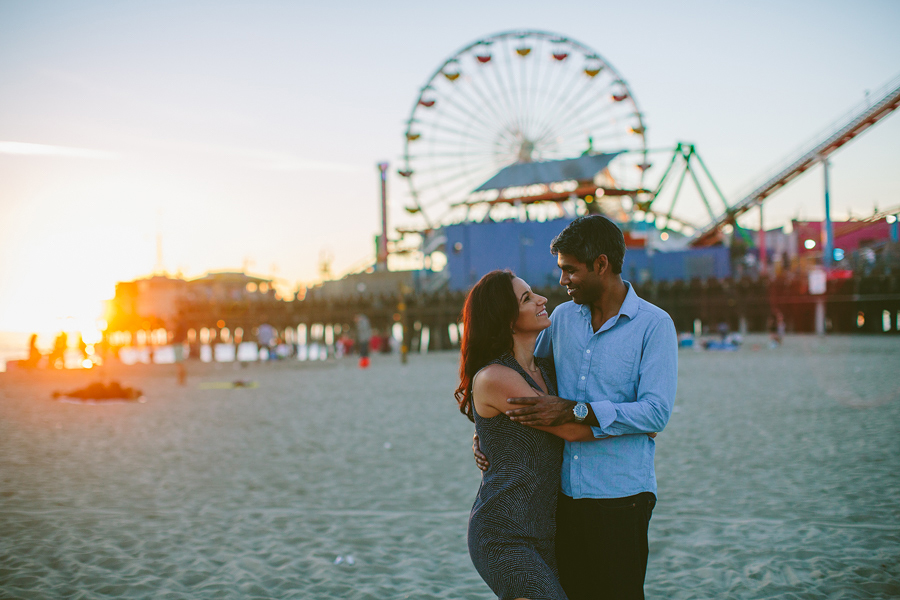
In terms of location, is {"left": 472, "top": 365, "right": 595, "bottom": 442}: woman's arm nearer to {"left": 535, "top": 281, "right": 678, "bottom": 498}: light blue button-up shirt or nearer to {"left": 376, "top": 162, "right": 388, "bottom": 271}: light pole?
Answer: {"left": 535, "top": 281, "right": 678, "bottom": 498}: light blue button-up shirt

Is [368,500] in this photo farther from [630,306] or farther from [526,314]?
[630,306]

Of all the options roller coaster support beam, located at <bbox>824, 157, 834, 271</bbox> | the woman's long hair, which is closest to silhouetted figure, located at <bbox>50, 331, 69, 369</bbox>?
the woman's long hair

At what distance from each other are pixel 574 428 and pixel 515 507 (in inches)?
12.3

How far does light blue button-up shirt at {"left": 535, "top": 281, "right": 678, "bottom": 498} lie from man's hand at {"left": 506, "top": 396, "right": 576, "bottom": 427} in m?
0.09

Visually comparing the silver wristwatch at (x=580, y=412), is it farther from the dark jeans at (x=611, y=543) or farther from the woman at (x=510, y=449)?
the dark jeans at (x=611, y=543)

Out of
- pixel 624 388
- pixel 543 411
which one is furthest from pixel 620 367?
pixel 543 411

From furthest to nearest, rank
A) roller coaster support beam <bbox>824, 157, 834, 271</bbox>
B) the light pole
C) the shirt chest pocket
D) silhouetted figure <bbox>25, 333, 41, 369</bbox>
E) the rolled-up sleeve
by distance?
the light pole, roller coaster support beam <bbox>824, 157, 834, 271</bbox>, silhouetted figure <bbox>25, 333, 41, 369</bbox>, the shirt chest pocket, the rolled-up sleeve

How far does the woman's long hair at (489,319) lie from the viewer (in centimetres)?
224

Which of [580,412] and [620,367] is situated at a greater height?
[620,367]

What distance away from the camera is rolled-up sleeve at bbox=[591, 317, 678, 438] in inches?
81.7

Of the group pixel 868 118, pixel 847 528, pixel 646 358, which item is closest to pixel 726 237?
pixel 868 118

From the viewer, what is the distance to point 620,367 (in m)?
2.19

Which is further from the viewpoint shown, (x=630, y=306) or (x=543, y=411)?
(x=630, y=306)

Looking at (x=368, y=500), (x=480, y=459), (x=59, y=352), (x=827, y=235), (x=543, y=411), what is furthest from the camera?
Answer: (x=827, y=235)
